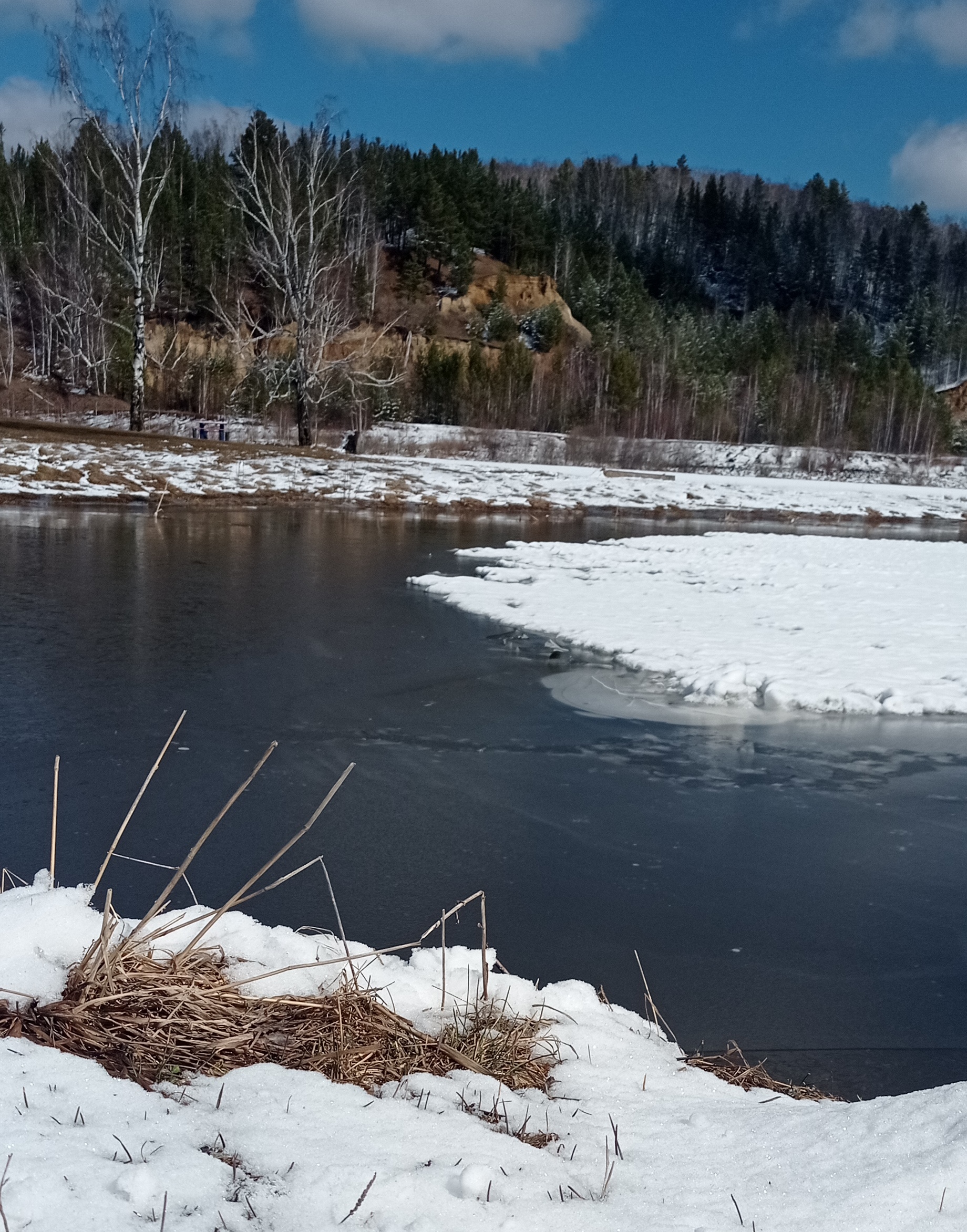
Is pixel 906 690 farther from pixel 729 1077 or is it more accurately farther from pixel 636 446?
pixel 636 446

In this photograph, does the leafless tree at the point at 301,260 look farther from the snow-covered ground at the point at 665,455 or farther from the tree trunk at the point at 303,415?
the snow-covered ground at the point at 665,455

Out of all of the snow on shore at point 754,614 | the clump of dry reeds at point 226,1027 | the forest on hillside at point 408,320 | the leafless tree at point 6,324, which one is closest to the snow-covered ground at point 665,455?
the forest on hillside at point 408,320

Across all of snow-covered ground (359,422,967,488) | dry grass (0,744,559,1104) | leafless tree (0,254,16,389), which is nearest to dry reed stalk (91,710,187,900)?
dry grass (0,744,559,1104)

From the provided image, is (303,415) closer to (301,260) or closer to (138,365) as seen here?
(138,365)

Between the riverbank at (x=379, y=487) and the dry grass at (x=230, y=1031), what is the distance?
17829 millimetres

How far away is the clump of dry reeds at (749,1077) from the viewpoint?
2.54 metres

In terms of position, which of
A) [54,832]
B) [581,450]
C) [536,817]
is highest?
[581,450]

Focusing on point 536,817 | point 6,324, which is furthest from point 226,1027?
point 6,324

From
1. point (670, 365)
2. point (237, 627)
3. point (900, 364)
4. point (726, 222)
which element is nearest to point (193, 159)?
point (670, 365)

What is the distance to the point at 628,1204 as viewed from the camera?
1.84 metres

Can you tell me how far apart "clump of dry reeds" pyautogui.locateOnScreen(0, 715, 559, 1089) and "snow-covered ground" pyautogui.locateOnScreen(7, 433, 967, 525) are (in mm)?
17833

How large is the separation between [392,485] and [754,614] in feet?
48.9

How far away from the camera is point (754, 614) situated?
9258mm

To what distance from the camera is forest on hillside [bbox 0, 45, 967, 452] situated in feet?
143
